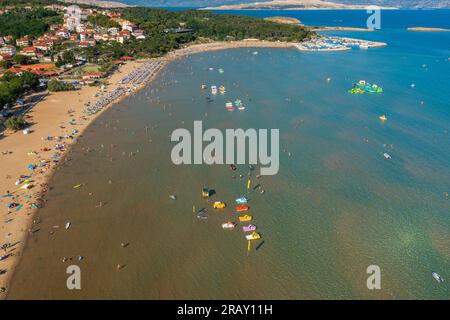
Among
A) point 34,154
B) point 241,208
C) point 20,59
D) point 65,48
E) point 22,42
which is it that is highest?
point 22,42

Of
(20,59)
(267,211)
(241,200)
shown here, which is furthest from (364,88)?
(20,59)

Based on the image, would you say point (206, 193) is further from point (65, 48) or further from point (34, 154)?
point (65, 48)

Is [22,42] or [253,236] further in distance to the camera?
[22,42]

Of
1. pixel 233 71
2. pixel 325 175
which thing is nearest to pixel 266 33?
pixel 233 71

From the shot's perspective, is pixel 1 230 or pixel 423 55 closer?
pixel 1 230

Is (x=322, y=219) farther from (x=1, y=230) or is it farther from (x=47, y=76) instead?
(x=47, y=76)

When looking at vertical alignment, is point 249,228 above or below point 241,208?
below

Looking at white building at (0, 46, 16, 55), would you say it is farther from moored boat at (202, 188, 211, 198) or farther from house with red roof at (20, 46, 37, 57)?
moored boat at (202, 188, 211, 198)
